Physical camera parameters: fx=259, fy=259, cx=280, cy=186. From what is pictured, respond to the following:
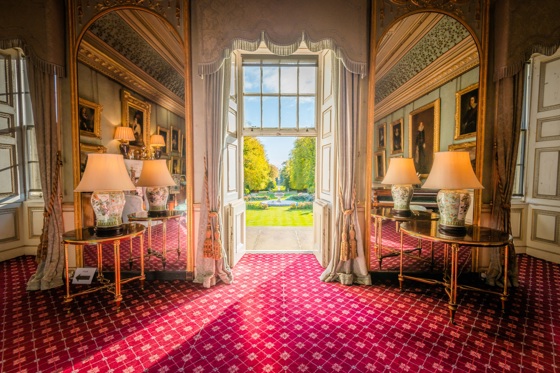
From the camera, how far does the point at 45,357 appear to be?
6.33ft

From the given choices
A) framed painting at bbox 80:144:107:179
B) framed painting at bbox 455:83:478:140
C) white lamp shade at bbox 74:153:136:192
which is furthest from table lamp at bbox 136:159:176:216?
framed painting at bbox 455:83:478:140

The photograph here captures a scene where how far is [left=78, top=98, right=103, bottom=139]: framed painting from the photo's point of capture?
3227 millimetres

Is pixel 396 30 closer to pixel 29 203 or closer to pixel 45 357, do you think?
pixel 45 357

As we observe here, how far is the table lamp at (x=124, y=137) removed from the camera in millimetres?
3246

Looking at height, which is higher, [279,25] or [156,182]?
[279,25]

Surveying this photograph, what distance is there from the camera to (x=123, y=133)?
10.7 ft

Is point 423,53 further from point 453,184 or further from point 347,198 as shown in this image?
point 347,198

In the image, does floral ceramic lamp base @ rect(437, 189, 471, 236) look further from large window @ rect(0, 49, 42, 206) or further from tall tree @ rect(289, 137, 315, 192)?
large window @ rect(0, 49, 42, 206)

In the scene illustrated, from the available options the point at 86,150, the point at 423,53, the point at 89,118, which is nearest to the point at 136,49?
the point at 89,118

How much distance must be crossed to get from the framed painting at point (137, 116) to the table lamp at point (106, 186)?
0.71 metres

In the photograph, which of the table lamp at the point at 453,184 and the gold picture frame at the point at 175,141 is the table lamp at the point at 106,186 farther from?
the table lamp at the point at 453,184

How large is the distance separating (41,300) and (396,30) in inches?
203

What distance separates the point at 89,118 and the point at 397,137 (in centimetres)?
393

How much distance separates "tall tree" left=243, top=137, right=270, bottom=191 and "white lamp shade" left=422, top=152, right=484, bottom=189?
18.7 feet
